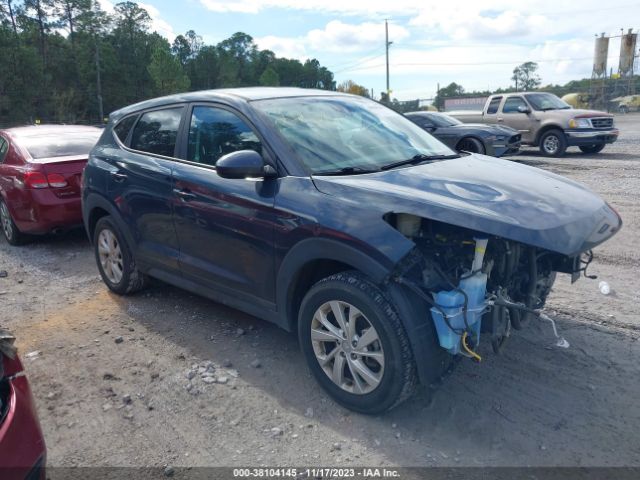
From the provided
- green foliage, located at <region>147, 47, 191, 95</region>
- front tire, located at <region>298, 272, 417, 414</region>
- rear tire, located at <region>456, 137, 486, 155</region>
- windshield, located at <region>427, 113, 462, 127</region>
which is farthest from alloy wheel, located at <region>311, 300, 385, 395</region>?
green foliage, located at <region>147, 47, 191, 95</region>

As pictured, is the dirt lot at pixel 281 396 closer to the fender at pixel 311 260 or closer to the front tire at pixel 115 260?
the front tire at pixel 115 260

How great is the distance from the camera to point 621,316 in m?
4.27

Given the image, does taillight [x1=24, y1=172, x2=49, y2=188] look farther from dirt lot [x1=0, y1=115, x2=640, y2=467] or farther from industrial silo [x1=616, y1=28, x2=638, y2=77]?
industrial silo [x1=616, y1=28, x2=638, y2=77]

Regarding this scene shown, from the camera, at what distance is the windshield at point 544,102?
15.5 meters

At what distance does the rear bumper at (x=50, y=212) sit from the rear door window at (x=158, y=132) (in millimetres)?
2376

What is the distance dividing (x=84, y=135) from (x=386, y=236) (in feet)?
20.4

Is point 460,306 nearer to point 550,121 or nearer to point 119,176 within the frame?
point 119,176

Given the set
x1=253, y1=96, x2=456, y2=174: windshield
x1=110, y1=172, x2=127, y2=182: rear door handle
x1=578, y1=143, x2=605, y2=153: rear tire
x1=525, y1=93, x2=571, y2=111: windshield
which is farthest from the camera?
x1=525, y1=93, x2=571, y2=111: windshield

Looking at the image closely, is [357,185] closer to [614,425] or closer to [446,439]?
[446,439]

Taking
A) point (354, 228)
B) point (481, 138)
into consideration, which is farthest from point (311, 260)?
point (481, 138)

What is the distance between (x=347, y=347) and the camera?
3.14 meters

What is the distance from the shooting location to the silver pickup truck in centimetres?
1459

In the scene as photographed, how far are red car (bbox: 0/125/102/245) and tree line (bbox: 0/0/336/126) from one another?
3279 centimetres

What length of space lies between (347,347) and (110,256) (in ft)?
9.94
